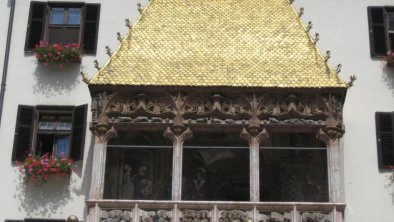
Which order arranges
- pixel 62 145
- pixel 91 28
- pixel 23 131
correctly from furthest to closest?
pixel 91 28 → pixel 62 145 → pixel 23 131

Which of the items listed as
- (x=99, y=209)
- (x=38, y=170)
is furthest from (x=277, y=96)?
(x=38, y=170)

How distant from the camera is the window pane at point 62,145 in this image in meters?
18.2

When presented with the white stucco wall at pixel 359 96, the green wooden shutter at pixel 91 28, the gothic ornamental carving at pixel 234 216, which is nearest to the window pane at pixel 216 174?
the white stucco wall at pixel 359 96

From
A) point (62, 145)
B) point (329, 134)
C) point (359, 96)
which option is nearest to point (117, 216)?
point (62, 145)

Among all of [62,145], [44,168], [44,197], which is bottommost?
[44,197]

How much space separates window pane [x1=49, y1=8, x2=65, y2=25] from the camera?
19.6 metres

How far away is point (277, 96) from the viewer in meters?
16.6

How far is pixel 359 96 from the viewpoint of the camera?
18453 millimetres

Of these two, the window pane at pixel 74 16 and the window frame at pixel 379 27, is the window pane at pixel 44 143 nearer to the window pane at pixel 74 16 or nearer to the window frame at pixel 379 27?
the window pane at pixel 74 16

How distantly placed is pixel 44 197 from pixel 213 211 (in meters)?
4.24

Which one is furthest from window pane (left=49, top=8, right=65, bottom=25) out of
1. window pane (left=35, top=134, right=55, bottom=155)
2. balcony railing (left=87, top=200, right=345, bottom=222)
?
balcony railing (left=87, top=200, right=345, bottom=222)

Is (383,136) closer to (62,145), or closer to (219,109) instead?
(219,109)

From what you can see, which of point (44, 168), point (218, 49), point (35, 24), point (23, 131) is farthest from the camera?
point (35, 24)

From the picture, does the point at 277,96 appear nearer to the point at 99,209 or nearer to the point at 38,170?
the point at 99,209
